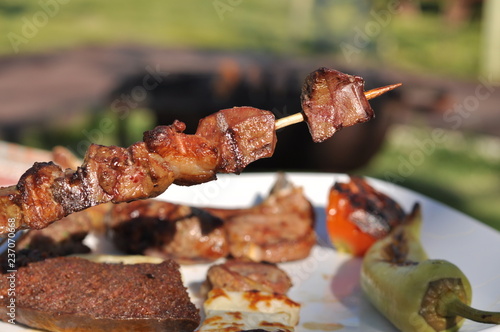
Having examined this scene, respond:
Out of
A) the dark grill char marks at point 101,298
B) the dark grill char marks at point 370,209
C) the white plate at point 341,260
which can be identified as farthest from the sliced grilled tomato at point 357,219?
the dark grill char marks at point 101,298

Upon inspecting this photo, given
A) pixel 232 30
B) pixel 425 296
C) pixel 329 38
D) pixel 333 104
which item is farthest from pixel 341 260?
pixel 232 30

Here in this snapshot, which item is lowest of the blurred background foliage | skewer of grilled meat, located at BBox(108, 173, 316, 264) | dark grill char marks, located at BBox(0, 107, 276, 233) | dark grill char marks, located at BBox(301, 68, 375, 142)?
skewer of grilled meat, located at BBox(108, 173, 316, 264)

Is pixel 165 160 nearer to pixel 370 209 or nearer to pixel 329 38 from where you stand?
pixel 370 209

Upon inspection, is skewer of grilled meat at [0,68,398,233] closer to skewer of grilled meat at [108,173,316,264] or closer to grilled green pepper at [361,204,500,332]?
grilled green pepper at [361,204,500,332]

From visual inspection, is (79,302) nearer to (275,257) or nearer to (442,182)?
(275,257)

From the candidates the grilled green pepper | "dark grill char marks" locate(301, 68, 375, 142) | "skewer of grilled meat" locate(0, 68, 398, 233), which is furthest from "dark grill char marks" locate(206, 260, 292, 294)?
"dark grill char marks" locate(301, 68, 375, 142)

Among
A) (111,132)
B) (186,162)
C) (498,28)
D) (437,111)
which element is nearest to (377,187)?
(186,162)
